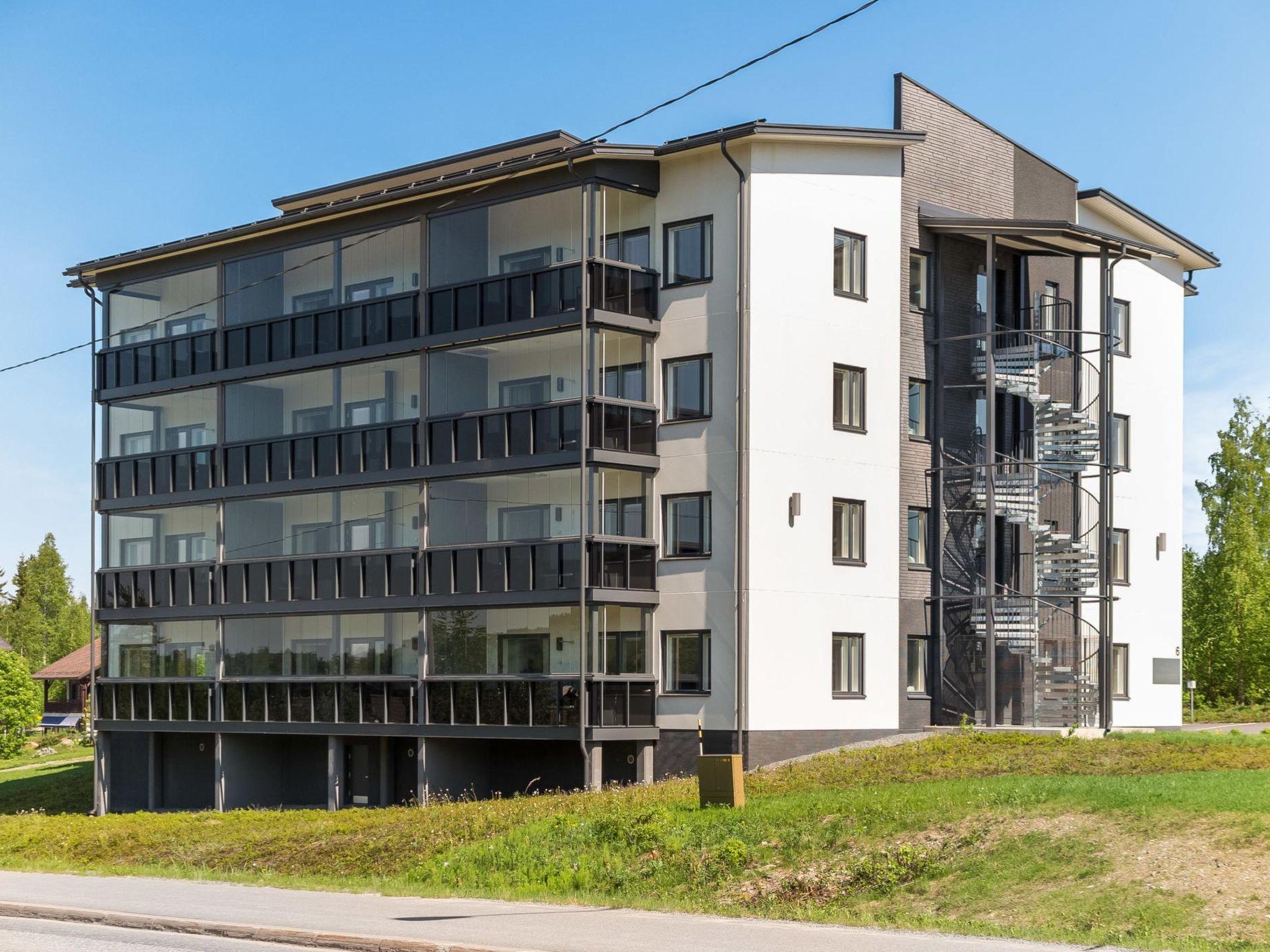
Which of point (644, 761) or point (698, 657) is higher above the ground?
point (698, 657)

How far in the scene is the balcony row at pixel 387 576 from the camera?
115ft

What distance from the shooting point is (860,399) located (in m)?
36.8

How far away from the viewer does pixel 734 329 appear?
115 ft

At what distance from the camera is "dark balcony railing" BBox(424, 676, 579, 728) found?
34.7m

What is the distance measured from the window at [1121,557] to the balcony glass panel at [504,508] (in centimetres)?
1505

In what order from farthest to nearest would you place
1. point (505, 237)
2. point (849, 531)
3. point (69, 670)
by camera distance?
point (69, 670) → point (505, 237) → point (849, 531)

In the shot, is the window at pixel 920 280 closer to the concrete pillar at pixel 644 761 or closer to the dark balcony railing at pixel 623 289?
the dark balcony railing at pixel 623 289

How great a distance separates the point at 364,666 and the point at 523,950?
79.2 feet

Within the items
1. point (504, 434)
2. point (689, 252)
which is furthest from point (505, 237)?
point (504, 434)

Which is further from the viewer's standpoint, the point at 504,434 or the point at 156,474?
the point at 156,474

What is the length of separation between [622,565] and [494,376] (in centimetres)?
580

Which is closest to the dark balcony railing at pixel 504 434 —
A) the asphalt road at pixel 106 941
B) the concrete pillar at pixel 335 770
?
the concrete pillar at pixel 335 770

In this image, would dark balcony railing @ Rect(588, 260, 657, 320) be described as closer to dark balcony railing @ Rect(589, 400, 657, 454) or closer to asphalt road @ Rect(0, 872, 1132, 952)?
dark balcony railing @ Rect(589, 400, 657, 454)

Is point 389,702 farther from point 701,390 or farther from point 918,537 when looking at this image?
point 918,537
